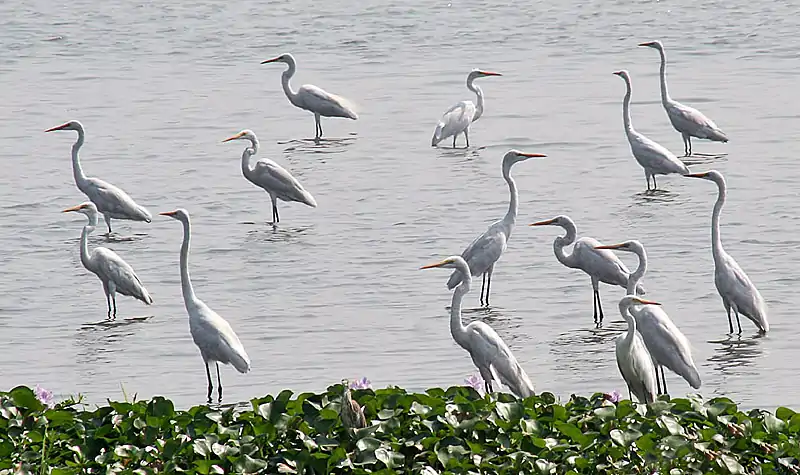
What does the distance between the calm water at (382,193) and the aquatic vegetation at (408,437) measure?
2.74 metres

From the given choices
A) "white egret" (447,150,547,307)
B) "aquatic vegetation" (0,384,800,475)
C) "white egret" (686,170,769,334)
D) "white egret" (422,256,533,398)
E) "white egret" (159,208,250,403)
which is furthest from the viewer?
"white egret" (447,150,547,307)

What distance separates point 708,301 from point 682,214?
3031 millimetres

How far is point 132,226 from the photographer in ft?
45.5

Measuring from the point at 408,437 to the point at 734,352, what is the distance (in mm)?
4214

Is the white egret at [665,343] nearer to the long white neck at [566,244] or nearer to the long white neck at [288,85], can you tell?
the long white neck at [566,244]

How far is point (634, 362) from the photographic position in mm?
7500

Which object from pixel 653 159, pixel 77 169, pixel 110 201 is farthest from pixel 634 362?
pixel 77 169

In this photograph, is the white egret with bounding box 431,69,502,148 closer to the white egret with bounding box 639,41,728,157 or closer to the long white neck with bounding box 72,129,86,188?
the white egret with bounding box 639,41,728,157

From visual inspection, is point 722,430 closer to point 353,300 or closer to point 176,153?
point 353,300

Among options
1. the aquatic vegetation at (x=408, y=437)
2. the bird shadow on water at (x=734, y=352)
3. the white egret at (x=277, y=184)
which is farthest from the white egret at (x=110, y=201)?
the aquatic vegetation at (x=408, y=437)

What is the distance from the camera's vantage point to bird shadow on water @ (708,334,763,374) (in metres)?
8.77

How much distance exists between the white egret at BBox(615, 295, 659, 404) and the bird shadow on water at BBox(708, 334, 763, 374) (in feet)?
3.80

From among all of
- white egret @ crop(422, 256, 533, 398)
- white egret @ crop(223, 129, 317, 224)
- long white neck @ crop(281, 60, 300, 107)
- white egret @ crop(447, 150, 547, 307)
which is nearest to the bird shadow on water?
white egret @ crop(422, 256, 533, 398)

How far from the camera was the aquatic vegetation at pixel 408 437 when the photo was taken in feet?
16.9
